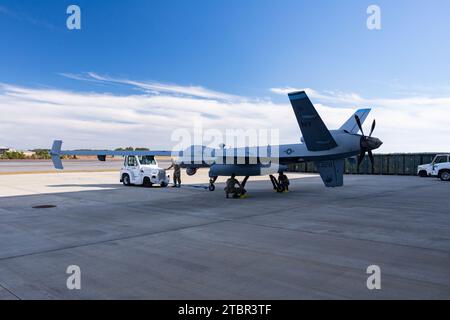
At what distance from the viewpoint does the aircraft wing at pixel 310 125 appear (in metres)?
13.2

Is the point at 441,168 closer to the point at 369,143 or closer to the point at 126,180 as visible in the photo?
the point at 369,143

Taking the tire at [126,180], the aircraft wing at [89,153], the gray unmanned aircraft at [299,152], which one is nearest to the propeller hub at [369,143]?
the gray unmanned aircraft at [299,152]

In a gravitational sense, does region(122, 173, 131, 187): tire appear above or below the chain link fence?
below

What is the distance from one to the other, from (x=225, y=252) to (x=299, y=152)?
10.3 metres

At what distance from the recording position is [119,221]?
10.4 metres

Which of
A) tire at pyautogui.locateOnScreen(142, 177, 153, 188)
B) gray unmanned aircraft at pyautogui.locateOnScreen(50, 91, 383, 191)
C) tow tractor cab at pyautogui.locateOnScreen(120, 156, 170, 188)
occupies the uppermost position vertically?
gray unmanned aircraft at pyautogui.locateOnScreen(50, 91, 383, 191)

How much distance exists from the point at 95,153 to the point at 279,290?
14.8 m

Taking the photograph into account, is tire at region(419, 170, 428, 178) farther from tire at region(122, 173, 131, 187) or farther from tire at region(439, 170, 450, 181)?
tire at region(122, 173, 131, 187)

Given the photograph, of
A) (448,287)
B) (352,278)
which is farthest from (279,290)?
(448,287)

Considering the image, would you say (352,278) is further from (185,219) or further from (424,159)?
(424,159)

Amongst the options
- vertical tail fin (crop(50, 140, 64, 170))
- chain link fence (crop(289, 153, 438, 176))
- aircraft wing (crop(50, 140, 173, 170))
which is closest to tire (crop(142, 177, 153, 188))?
aircraft wing (crop(50, 140, 173, 170))

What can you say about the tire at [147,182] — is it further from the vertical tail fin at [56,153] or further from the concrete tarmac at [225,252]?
the concrete tarmac at [225,252]

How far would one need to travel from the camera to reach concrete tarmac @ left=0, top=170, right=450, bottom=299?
4.98 meters

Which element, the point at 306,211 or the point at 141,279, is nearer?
the point at 141,279
